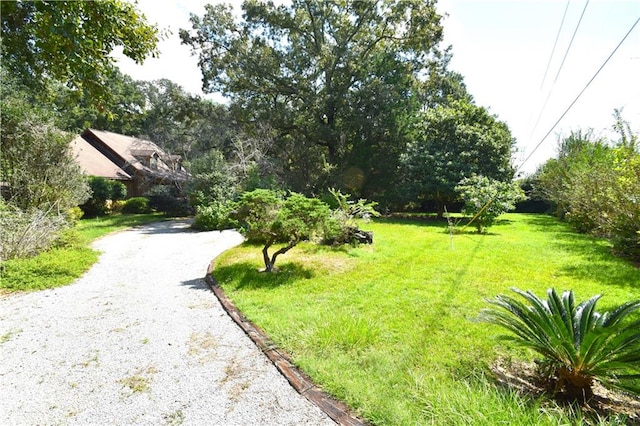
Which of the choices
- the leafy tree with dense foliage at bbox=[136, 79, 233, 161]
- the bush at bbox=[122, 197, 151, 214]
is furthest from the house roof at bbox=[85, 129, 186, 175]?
the bush at bbox=[122, 197, 151, 214]

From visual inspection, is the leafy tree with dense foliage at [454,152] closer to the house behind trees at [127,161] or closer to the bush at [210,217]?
the bush at [210,217]

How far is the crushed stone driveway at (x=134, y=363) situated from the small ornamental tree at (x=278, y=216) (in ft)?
5.11

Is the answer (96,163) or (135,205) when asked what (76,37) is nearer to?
(135,205)

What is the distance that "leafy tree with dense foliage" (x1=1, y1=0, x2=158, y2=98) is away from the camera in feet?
13.3

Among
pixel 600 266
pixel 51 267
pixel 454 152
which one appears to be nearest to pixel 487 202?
pixel 600 266

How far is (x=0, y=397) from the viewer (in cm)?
266

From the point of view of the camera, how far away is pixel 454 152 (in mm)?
15430

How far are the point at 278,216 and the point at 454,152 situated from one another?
1276 cm

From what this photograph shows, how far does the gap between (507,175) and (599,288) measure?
38.7 ft

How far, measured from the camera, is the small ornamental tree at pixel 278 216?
19.2 ft

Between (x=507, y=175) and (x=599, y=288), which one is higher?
(x=507, y=175)

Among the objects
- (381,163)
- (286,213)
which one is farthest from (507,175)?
(286,213)

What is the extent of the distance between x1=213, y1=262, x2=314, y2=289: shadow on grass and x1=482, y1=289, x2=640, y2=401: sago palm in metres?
3.75

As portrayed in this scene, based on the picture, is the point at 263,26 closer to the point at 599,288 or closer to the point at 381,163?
the point at 381,163
